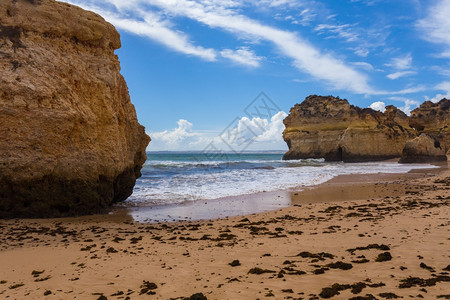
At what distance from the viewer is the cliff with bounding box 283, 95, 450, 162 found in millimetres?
46000

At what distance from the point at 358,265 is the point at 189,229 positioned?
13.6 feet

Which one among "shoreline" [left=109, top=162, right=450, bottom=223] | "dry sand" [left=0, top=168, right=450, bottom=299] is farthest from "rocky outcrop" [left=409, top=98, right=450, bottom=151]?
"dry sand" [left=0, top=168, right=450, bottom=299]

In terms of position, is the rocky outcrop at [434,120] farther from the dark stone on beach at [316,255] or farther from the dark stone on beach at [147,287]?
the dark stone on beach at [147,287]

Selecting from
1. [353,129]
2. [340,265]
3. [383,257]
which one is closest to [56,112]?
[340,265]

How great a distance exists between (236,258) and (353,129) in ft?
147

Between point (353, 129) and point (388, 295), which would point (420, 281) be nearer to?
point (388, 295)

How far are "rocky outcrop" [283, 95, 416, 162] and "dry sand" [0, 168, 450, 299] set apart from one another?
39.9 m

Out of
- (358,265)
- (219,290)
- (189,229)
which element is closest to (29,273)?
(219,290)

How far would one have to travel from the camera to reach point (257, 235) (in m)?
6.69

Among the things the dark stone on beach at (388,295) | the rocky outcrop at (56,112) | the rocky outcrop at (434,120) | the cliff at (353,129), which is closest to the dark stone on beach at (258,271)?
the dark stone on beach at (388,295)

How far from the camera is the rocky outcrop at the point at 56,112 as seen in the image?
842 centimetres

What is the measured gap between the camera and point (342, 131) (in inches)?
1921

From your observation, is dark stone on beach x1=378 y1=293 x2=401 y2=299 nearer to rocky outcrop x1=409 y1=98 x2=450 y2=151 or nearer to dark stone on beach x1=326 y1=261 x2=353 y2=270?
dark stone on beach x1=326 y1=261 x2=353 y2=270

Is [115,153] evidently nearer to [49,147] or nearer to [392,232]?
[49,147]
